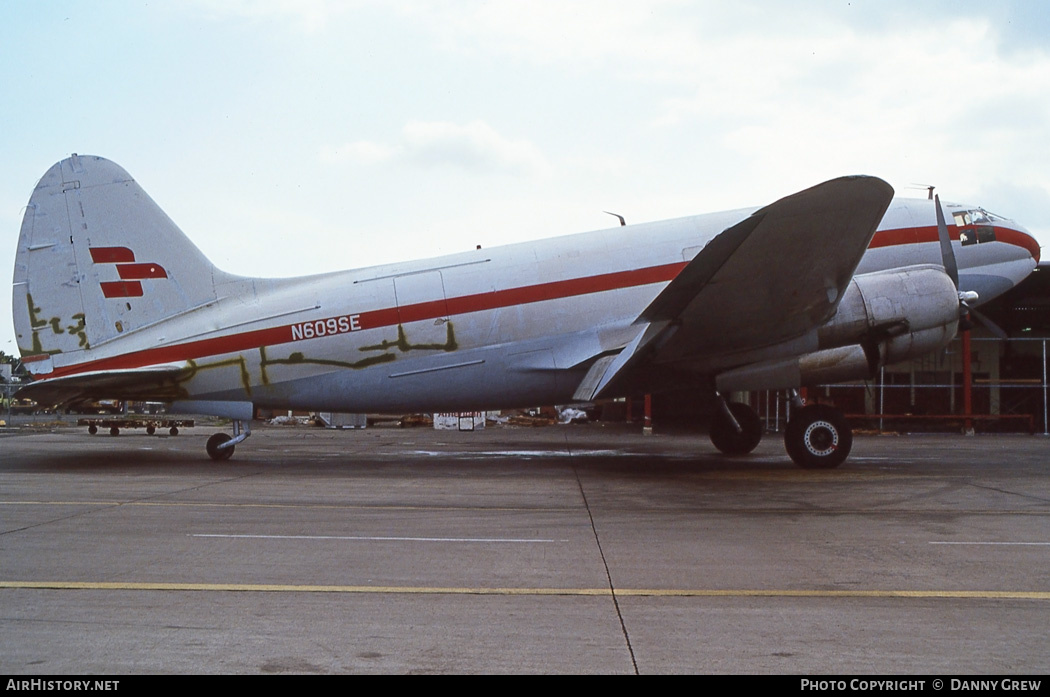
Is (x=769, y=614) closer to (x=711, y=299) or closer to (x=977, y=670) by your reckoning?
(x=977, y=670)

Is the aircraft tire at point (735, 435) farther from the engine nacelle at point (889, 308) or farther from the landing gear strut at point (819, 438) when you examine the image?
the engine nacelle at point (889, 308)

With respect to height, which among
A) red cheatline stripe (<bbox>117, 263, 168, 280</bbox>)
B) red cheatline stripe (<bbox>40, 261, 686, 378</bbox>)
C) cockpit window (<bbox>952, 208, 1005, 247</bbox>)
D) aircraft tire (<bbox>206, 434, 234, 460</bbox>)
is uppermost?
red cheatline stripe (<bbox>117, 263, 168, 280</bbox>)

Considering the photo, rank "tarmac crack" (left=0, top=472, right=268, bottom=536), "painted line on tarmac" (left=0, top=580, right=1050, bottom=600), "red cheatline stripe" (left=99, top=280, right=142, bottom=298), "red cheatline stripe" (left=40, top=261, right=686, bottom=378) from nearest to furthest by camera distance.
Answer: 1. "painted line on tarmac" (left=0, top=580, right=1050, bottom=600)
2. "tarmac crack" (left=0, top=472, right=268, bottom=536)
3. "red cheatline stripe" (left=40, top=261, right=686, bottom=378)
4. "red cheatline stripe" (left=99, top=280, right=142, bottom=298)

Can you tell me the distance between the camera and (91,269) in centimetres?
1623

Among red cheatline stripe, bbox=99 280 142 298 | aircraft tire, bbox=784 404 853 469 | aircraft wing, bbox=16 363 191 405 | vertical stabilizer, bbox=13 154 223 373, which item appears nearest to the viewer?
aircraft wing, bbox=16 363 191 405

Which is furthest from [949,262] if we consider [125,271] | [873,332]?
[125,271]

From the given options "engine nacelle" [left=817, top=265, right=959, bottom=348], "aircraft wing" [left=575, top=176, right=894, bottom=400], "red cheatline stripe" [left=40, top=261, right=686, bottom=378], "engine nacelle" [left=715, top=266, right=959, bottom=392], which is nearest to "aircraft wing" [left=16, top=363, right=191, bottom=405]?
"red cheatline stripe" [left=40, top=261, right=686, bottom=378]

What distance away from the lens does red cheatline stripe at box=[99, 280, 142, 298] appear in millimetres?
16188

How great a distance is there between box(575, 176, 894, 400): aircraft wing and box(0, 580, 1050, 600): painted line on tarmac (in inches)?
264

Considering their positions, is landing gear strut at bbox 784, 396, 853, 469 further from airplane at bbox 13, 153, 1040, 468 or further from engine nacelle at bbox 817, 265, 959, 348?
engine nacelle at bbox 817, 265, 959, 348

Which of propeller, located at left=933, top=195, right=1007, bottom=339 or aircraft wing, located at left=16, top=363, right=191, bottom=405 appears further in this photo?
propeller, located at left=933, top=195, right=1007, bottom=339

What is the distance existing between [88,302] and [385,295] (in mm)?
5759

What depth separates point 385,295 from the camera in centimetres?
1608
